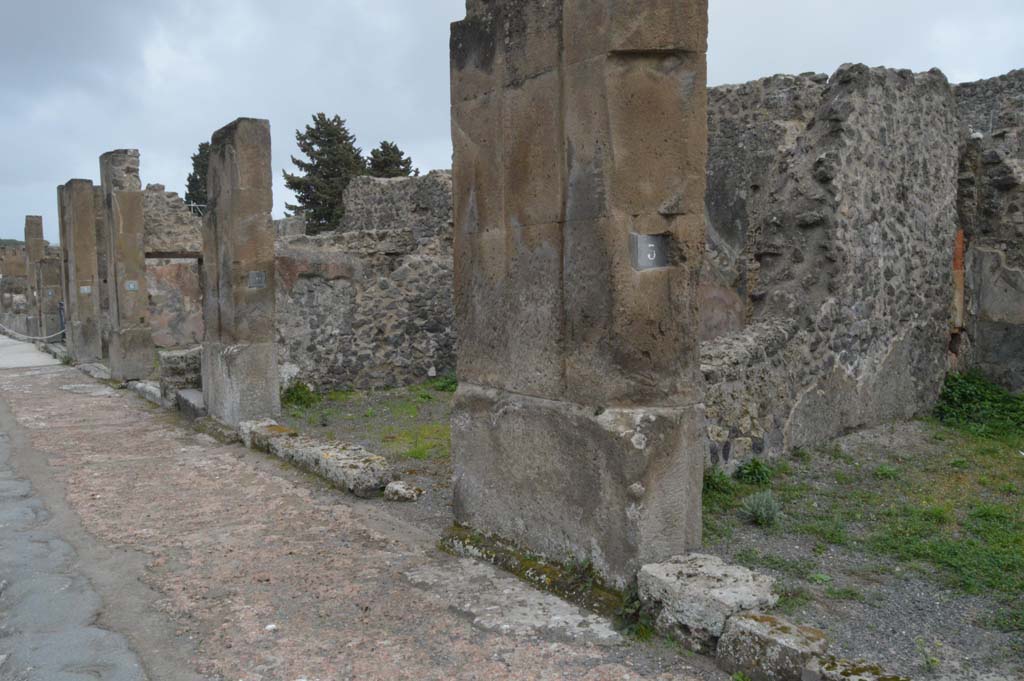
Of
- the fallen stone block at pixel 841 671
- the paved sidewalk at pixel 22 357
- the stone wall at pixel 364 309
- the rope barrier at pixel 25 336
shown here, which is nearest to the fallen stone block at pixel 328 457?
the stone wall at pixel 364 309

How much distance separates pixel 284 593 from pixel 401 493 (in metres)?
1.75

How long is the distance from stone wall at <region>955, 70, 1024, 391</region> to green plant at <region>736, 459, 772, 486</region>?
13.7 feet

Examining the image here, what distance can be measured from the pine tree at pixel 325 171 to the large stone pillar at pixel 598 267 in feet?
96.8

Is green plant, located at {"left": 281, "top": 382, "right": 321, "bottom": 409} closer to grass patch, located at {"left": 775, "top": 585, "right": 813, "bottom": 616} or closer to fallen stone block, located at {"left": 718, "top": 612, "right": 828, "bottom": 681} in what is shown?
grass patch, located at {"left": 775, "top": 585, "right": 813, "bottom": 616}

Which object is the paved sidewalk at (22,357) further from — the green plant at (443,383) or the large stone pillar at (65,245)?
the green plant at (443,383)

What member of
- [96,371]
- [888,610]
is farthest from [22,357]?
[888,610]

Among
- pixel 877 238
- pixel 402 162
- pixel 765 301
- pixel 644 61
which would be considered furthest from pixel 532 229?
pixel 402 162

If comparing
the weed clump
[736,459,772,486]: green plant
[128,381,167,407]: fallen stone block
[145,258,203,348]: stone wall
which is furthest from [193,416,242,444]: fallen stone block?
[145,258,203,348]: stone wall

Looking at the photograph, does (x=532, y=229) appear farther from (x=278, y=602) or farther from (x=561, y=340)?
(x=278, y=602)

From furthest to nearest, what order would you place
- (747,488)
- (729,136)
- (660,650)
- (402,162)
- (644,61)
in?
1. (402,162)
2. (729,136)
3. (747,488)
4. (644,61)
5. (660,650)

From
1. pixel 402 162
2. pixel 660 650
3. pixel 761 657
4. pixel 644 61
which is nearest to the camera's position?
pixel 761 657

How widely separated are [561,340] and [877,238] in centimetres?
461

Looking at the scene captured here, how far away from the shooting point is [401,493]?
5703 millimetres

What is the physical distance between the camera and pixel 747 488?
18.4 feet
